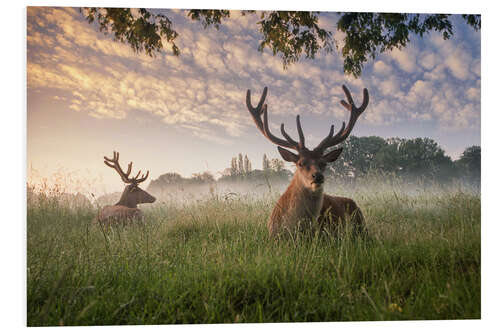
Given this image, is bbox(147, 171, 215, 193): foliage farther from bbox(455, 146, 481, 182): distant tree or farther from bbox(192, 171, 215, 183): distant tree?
bbox(455, 146, 481, 182): distant tree

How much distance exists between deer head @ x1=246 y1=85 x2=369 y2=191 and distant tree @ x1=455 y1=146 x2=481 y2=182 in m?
1.16

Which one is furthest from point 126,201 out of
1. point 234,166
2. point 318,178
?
point 318,178

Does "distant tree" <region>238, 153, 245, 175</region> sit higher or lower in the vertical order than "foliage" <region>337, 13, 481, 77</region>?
lower

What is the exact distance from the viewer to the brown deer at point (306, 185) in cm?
301

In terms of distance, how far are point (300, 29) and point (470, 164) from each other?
225 centimetres

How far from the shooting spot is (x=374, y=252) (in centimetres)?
260

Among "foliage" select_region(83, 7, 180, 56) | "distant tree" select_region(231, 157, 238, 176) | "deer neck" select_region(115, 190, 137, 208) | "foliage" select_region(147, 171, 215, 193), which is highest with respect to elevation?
"foliage" select_region(83, 7, 180, 56)

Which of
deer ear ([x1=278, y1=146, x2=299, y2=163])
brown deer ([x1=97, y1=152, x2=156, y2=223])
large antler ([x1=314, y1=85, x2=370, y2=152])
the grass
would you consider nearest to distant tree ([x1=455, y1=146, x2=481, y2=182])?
the grass

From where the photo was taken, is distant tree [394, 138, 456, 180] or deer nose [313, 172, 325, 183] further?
distant tree [394, 138, 456, 180]

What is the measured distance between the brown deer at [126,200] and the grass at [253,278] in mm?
685

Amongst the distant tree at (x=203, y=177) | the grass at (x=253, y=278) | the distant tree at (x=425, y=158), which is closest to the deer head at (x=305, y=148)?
the grass at (x=253, y=278)

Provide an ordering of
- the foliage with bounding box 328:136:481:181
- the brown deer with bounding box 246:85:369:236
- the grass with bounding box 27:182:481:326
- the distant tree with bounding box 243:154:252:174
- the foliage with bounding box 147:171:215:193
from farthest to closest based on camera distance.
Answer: the foliage with bounding box 147:171:215:193
the distant tree with bounding box 243:154:252:174
the foliage with bounding box 328:136:481:181
the brown deer with bounding box 246:85:369:236
the grass with bounding box 27:182:481:326

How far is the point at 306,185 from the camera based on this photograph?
301 cm

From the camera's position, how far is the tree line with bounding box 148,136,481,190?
11.1 ft
